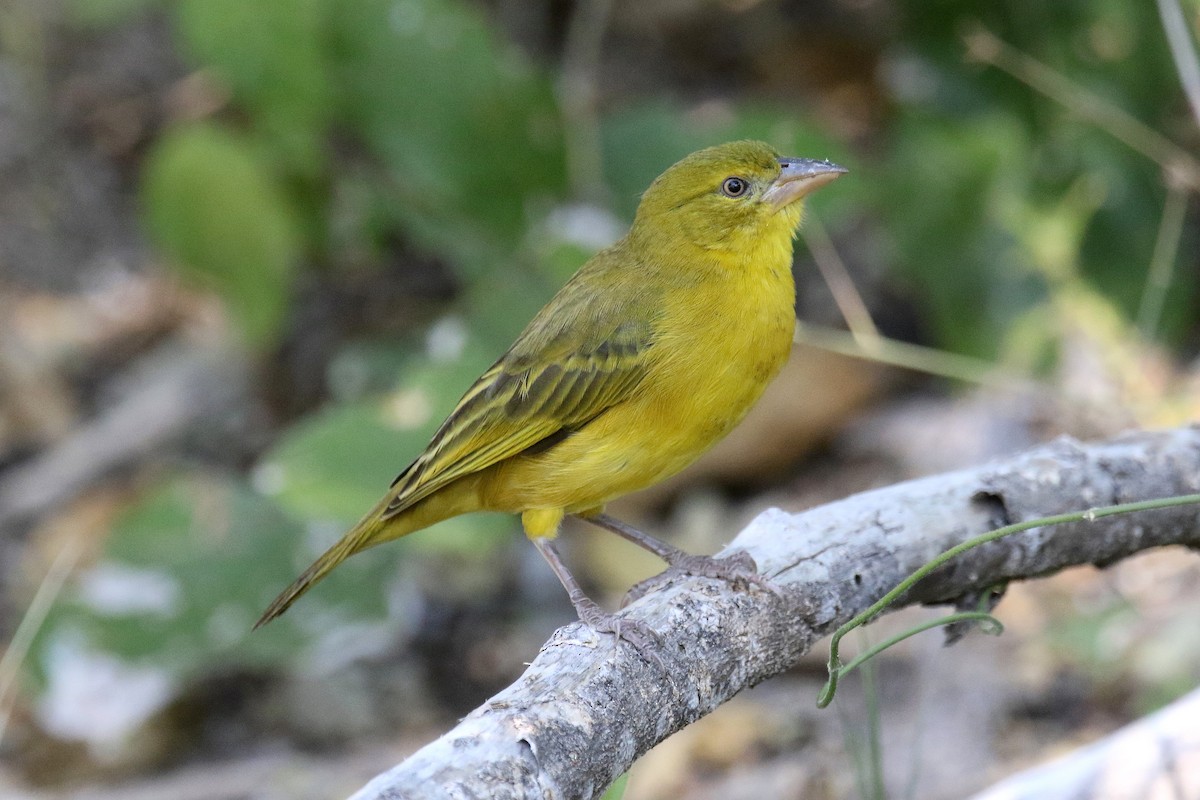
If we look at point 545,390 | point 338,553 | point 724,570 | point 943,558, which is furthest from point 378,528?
point 943,558

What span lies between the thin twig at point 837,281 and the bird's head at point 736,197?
84cm

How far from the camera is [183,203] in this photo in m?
5.80

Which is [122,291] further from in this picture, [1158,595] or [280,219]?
[1158,595]

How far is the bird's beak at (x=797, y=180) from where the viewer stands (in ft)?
11.6

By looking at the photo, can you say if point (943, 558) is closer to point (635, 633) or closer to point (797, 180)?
point (635, 633)

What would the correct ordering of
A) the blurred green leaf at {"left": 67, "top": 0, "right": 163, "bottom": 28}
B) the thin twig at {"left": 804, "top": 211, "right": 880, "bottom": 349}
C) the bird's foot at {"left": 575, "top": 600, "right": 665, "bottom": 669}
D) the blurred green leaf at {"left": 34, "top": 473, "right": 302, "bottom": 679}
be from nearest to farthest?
the bird's foot at {"left": 575, "top": 600, "right": 665, "bottom": 669} < the thin twig at {"left": 804, "top": 211, "right": 880, "bottom": 349} < the blurred green leaf at {"left": 34, "top": 473, "right": 302, "bottom": 679} < the blurred green leaf at {"left": 67, "top": 0, "right": 163, "bottom": 28}

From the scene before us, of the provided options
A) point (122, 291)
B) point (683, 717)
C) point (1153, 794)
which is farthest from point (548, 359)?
point (122, 291)

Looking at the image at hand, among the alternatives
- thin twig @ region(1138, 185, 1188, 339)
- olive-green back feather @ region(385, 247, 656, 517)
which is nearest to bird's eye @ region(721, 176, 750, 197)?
olive-green back feather @ region(385, 247, 656, 517)

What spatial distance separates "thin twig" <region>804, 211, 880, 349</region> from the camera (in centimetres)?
461

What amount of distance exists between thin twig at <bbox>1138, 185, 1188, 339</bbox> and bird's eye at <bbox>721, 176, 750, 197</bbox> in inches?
63.5

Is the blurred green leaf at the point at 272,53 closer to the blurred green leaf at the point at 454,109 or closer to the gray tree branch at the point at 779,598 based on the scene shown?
the blurred green leaf at the point at 454,109

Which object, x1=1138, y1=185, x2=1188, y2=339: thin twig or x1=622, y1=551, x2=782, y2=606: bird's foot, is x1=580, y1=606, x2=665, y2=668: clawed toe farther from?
x1=1138, y1=185, x2=1188, y2=339: thin twig

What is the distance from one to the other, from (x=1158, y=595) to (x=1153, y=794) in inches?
79.2

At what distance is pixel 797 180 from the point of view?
3545 millimetres
